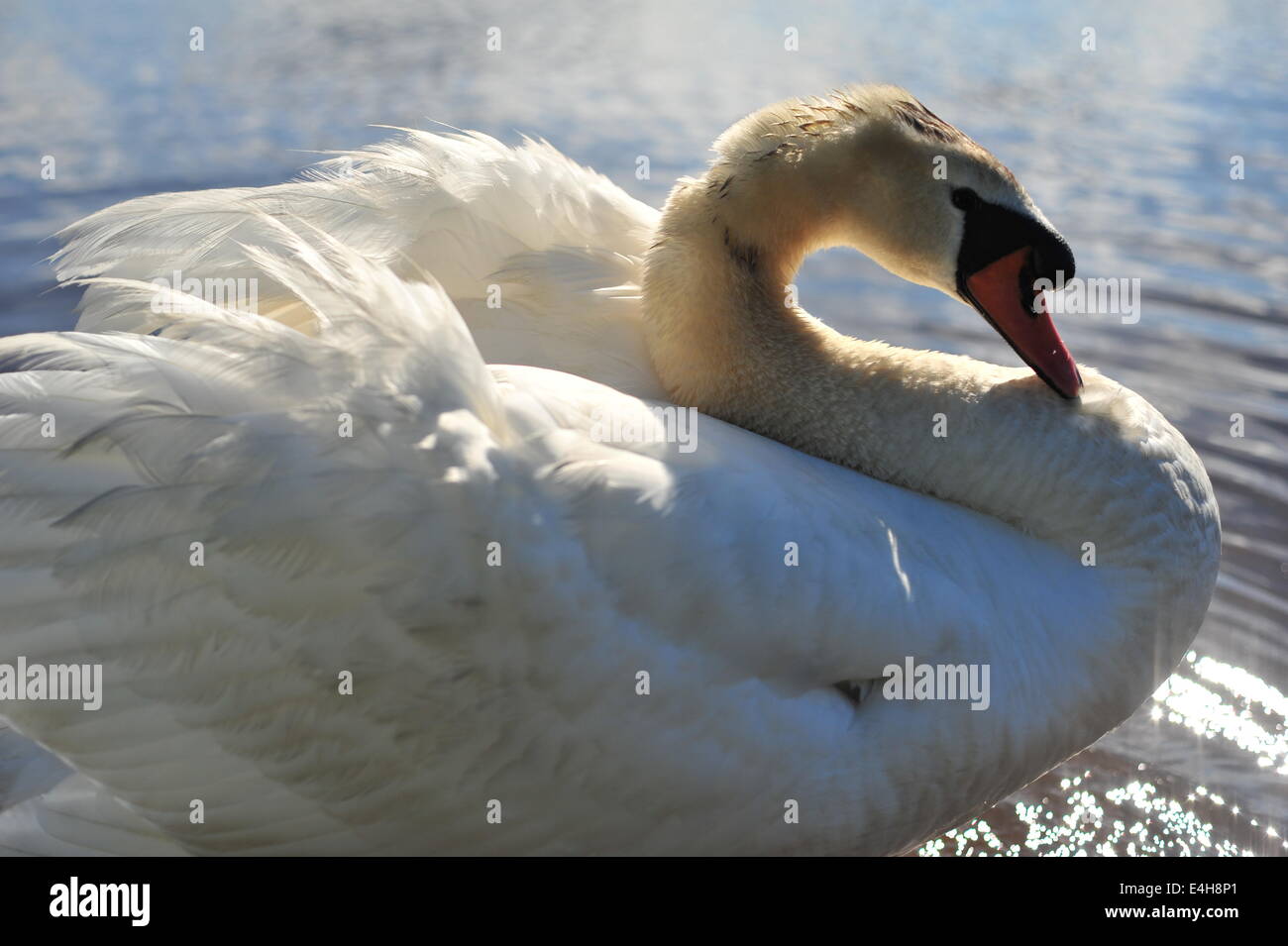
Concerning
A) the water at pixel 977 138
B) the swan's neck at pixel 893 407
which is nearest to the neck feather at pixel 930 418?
the swan's neck at pixel 893 407

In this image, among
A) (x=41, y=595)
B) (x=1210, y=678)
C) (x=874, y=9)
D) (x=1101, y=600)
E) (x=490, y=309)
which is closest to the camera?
(x=41, y=595)

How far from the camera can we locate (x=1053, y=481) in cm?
329

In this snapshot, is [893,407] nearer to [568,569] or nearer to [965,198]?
[965,198]

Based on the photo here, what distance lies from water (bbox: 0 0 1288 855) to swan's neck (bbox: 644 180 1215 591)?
1.21m

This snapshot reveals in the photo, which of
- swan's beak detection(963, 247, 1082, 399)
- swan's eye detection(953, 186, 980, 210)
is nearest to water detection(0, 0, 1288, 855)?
swan's beak detection(963, 247, 1082, 399)

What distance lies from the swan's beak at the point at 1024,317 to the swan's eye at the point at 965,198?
15 cm

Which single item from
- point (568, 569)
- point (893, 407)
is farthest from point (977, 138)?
point (568, 569)

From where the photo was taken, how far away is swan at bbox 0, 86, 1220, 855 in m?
2.67

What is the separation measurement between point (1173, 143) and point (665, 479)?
8.16m

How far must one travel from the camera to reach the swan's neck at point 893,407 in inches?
129

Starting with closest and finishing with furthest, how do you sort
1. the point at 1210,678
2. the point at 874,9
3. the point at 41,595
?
the point at 41,595 < the point at 1210,678 < the point at 874,9

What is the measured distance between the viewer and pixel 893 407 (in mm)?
3393
